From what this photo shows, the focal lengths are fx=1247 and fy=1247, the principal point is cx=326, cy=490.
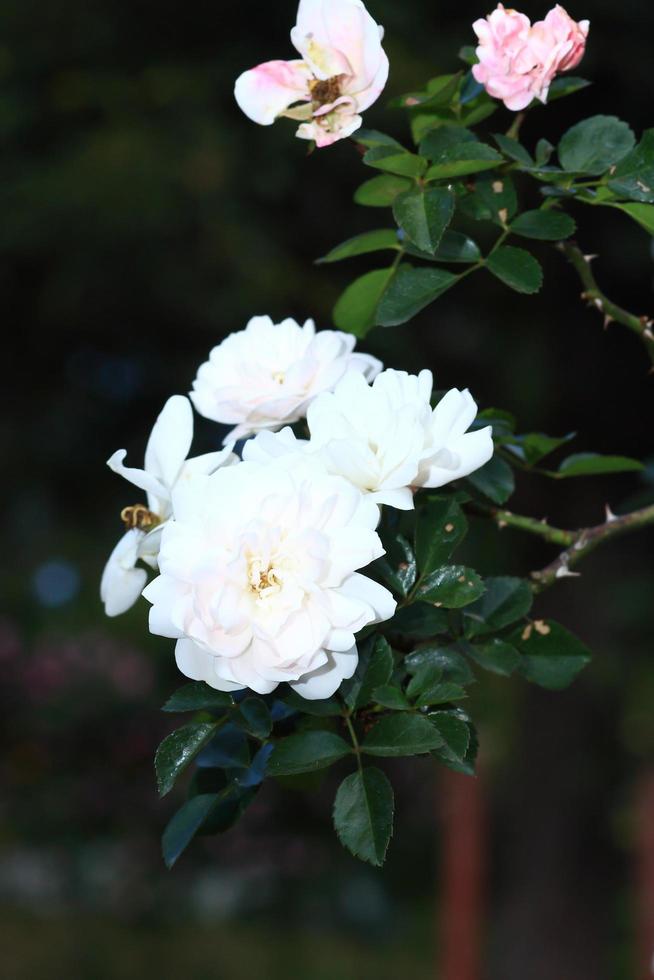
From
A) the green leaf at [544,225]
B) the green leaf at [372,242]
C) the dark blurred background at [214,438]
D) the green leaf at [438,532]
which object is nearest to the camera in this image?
the green leaf at [438,532]

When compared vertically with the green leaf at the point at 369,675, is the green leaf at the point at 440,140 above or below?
above

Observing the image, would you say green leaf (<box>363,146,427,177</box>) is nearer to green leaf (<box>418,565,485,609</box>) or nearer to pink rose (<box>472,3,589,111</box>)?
pink rose (<box>472,3,589,111</box>)

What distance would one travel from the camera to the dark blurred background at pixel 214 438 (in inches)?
115

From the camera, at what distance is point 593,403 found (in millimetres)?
3977

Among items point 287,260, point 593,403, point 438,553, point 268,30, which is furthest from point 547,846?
point 438,553

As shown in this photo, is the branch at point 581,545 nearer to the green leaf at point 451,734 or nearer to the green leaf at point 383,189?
the green leaf at point 451,734

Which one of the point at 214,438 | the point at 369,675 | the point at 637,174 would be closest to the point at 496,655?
the point at 369,675

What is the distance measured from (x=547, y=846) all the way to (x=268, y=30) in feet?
9.27

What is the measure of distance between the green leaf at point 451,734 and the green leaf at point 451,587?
0.23ft

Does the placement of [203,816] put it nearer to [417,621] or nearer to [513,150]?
[417,621]

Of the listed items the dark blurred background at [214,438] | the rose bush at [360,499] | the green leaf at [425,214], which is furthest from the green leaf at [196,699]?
the dark blurred background at [214,438]

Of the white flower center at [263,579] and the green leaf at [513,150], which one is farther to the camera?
the green leaf at [513,150]

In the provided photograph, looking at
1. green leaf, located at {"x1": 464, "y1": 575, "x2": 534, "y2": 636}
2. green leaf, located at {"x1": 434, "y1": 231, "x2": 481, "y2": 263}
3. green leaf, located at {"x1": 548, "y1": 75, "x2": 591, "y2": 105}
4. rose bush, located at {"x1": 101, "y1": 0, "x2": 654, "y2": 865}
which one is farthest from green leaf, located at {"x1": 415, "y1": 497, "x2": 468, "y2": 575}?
green leaf, located at {"x1": 548, "y1": 75, "x2": 591, "y2": 105}

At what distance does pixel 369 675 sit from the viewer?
80 centimetres
